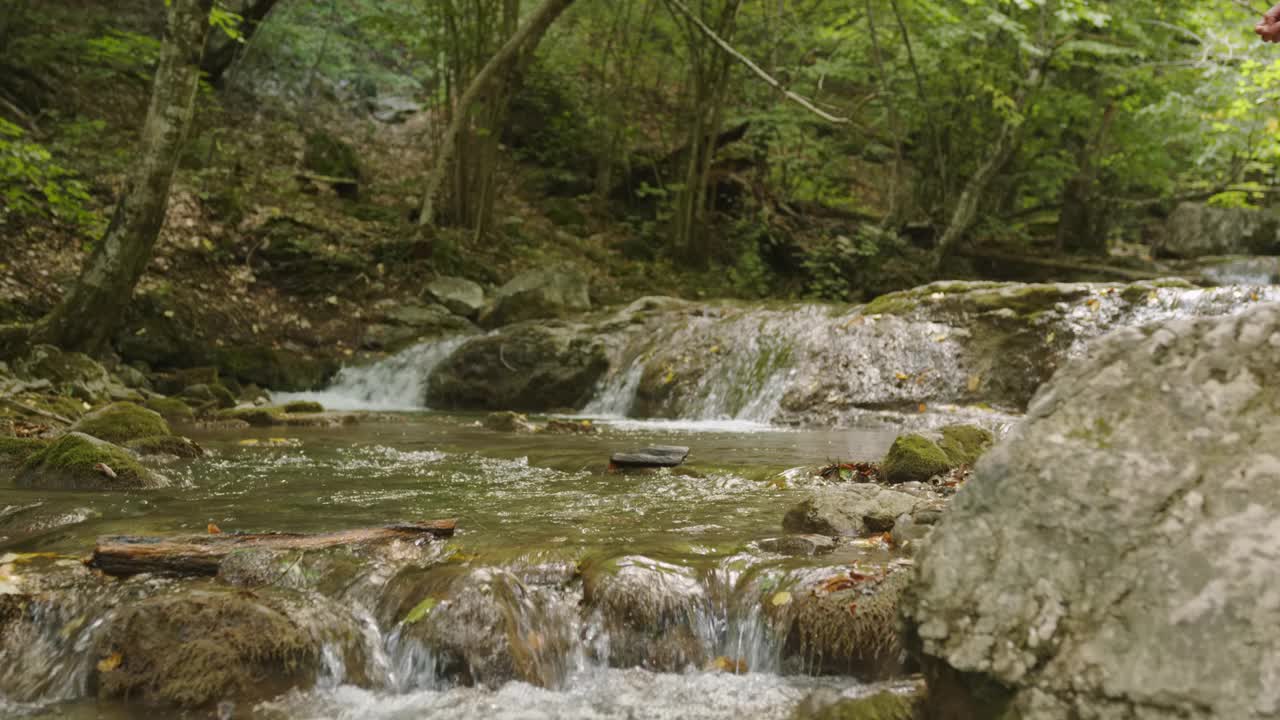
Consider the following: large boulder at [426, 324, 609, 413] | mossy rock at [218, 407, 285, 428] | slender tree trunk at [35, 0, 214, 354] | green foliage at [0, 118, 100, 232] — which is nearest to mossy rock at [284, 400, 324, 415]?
mossy rock at [218, 407, 285, 428]

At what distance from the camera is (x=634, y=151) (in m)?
20.5

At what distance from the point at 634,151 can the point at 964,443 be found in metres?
16.2

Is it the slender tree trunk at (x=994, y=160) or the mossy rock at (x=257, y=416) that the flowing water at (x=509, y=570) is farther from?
the slender tree trunk at (x=994, y=160)

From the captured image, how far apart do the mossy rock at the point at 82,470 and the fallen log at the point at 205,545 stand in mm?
1655

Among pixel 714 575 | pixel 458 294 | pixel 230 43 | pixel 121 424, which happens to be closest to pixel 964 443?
pixel 714 575

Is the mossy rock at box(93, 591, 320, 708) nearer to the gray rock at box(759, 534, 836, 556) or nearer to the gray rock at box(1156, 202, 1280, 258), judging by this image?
the gray rock at box(759, 534, 836, 556)

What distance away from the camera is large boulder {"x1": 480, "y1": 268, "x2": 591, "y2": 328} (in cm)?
1311

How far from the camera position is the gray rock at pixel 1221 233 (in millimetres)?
19062

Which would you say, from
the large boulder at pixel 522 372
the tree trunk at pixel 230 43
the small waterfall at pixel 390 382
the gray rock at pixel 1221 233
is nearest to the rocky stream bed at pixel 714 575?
the large boulder at pixel 522 372

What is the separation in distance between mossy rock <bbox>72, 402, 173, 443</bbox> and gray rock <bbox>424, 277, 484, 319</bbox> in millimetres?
7644

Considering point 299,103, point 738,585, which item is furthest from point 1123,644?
point 299,103

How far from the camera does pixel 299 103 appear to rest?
69.5 feet

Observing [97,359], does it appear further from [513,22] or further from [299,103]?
[299,103]

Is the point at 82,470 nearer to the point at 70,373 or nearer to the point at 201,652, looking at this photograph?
the point at 201,652
